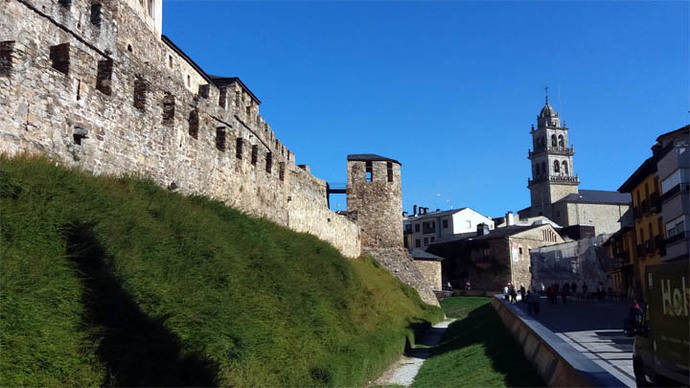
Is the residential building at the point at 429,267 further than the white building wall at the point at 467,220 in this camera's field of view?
No

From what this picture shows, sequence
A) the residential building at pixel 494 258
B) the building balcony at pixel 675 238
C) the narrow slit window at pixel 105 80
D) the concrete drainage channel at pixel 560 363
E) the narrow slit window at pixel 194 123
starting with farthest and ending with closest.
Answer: the residential building at pixel 494 258 → the building balcony at pixel 675 238 → the narrow slit window at pixel 194 123 → the narrow slit window at pixel 105 80 → the concrete drainage channel at pixel 560 363

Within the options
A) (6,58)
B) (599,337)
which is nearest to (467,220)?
(599,337)

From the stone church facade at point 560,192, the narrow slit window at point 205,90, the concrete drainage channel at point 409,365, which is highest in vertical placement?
the stone church facade at point 560,192

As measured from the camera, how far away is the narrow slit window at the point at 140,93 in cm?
1181

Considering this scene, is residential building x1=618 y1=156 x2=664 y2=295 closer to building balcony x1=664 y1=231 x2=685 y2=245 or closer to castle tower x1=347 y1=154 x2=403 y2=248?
building balcony x1=664 y1=231 x2=685 y2=245

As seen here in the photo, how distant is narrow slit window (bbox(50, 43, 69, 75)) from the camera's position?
383 inches

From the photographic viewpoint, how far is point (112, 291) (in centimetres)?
711

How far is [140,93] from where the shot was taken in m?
11.9

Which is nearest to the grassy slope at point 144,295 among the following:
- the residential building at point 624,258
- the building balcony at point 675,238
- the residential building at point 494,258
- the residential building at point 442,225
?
the building balcony at point 675,238

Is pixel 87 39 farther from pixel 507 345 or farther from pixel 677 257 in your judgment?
pixel 677 257

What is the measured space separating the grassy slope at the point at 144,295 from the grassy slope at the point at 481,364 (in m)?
2.58

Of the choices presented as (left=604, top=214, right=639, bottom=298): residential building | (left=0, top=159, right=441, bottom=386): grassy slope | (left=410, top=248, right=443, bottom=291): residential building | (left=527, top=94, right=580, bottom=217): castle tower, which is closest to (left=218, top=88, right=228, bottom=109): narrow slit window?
(left=0, top=159, right=441, bottom=386): grassy slope

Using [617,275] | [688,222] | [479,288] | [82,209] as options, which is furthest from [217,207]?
[479,288]

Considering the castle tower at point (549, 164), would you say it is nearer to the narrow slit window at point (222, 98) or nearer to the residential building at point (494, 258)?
the residential building at point (494, 258)
